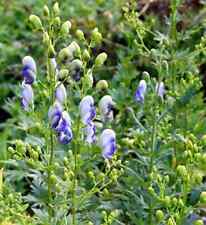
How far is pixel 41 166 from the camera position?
2.15 m

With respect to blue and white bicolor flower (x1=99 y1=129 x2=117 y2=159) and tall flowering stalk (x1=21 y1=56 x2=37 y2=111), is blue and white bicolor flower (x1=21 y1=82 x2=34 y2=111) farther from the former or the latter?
blue and white bicolor flower (x1=99 y1=129 x2=117 y2=159)

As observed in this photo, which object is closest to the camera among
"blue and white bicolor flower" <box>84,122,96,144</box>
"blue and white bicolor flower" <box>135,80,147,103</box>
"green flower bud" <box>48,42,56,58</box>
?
"green flower bud" <box>48,42,56,58</box>

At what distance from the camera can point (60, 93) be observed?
83.0 inches

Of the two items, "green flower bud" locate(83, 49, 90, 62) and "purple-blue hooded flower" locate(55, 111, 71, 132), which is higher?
"green flower bud" locate(83, 49, 90, 62)

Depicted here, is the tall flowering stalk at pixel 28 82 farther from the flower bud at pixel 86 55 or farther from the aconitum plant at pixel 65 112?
the flower bud at pixel 86 55

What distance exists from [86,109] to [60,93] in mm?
85

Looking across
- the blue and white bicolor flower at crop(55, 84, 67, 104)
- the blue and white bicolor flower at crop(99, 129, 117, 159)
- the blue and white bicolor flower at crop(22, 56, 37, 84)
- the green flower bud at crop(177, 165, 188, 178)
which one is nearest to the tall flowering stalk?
the blue and white bicolor flower at crop(22, 56, 37, 84)

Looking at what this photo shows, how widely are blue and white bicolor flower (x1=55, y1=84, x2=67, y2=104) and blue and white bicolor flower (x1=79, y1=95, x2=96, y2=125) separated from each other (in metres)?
0.05

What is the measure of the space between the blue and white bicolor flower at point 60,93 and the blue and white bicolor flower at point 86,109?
0.17ft

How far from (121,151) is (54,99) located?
1.04 meters

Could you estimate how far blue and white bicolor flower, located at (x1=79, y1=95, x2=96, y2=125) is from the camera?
83.4 inches

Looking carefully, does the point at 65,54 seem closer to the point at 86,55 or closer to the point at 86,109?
the point at 86,55

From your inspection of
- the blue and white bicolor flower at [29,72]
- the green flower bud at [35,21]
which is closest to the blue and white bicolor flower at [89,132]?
the blue and white bicolor flower at [29,72]

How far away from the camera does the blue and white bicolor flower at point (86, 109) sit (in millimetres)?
2119
